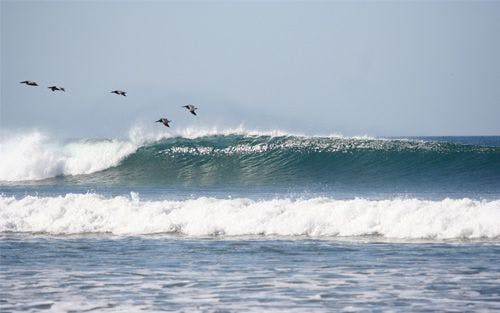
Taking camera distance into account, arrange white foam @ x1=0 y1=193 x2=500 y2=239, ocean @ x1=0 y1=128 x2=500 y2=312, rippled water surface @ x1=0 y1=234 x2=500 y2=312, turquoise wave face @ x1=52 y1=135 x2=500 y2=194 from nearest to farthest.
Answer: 1. rippled water surface @ x1=0 y1=234 x2=500 y2=312
2. ocean @ x1=0 y1=128 x2=500 y2=312
3. white foam @ x1=0 y1=193 x2=500 y2=239
4. turquoise wave face @ x1=52 y1=135 x2=500 y2=194

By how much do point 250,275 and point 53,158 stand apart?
30.6m

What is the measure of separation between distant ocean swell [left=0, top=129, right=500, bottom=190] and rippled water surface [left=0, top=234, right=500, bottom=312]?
52.0 feet

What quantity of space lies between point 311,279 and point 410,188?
18.3 m

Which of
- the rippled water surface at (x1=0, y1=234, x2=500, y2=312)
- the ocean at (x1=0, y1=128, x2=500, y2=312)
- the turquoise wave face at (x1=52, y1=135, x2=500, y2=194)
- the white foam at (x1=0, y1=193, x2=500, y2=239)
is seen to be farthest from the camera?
the turquoise wave face at (x1=52, y1=135, x2=500, y2=194)

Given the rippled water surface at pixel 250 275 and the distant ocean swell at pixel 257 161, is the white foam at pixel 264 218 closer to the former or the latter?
the rippled water surface at pixel 250 275

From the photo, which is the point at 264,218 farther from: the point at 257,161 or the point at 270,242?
the point at 257,161

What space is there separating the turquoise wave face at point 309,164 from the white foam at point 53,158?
50.3 inches

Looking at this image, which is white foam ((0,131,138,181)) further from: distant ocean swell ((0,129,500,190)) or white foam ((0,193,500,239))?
white foam ((0,193,500,239))

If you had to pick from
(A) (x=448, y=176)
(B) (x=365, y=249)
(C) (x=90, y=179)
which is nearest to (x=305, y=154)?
(A) (x=448, y=176)

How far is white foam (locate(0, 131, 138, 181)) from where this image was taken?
41.3 metres

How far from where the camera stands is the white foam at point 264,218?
1744 centimetres

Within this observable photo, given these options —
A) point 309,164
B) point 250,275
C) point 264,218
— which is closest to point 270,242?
point 264,218

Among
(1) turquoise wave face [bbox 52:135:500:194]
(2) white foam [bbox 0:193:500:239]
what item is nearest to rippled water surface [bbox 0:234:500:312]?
(2) white foam [bbox 0:193:500:239]

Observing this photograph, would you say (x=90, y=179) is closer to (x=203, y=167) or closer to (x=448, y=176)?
(x=203, y=167)
